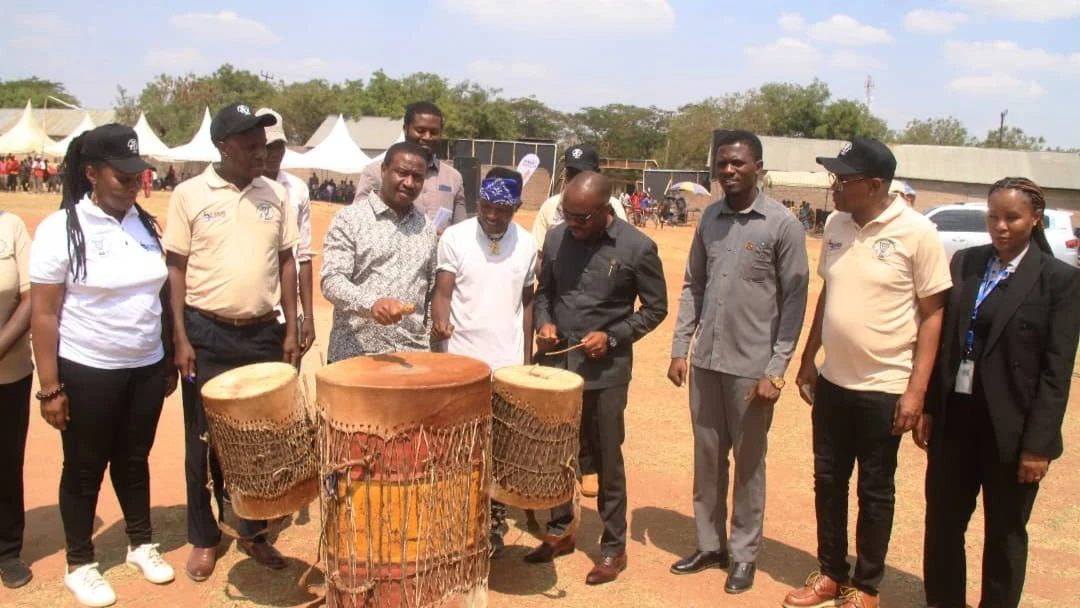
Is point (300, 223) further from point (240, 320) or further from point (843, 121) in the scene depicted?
point (843, 121)

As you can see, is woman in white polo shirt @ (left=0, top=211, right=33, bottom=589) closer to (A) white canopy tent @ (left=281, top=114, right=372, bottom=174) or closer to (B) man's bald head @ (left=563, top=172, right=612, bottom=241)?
(B) man's bald head @ (left=563, top=172, right=612, bottom=241)

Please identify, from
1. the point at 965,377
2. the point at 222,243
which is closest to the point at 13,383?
the point at 222,243

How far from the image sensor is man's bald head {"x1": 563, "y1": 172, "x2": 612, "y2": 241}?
3.89 m

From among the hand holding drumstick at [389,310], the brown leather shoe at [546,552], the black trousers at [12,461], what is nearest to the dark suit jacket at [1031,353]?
the brown leather shoe at [546,552]

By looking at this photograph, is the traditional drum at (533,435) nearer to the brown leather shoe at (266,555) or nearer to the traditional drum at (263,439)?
the traditional drum at (263,439)

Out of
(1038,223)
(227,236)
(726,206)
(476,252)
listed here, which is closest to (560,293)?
(476,252)

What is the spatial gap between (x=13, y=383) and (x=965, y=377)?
4.14 meters

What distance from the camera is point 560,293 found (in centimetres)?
417

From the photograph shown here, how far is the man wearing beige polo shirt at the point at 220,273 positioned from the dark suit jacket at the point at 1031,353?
307 centimetres

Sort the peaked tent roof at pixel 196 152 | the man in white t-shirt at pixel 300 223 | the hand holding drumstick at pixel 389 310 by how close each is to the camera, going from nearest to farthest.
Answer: the hand holding drumstick at pixel 389 310 → the man in white t-shirt at pixel 300 223 → the peaked tent roof at pixel 196 152

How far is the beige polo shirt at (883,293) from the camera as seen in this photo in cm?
352

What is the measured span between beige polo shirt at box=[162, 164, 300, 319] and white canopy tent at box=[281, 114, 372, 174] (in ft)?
85.3

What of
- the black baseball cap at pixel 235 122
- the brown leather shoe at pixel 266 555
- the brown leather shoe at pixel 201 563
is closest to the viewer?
the black baseball cap at pixel 235 122

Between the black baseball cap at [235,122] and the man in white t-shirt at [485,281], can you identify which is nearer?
the black baseball cap at [235,122]
